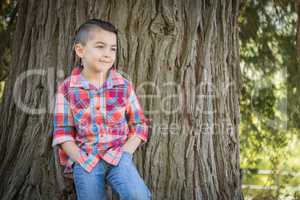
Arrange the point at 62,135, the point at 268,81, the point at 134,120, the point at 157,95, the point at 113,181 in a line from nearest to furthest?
the point at 113,181, the point at 62,135, the point at 134,120, the point at 157,95, the point at 268,81

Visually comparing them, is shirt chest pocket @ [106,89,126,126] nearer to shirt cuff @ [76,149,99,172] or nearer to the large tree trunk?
shirt cuff @ [76,149,99,172]

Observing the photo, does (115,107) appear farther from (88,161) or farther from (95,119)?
(88,161)

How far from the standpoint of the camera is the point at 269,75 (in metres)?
6.53

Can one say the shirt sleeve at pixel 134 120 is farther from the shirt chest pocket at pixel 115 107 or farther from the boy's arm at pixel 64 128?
the boy's arm at pixel 64 128

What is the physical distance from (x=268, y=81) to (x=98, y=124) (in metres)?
3.80

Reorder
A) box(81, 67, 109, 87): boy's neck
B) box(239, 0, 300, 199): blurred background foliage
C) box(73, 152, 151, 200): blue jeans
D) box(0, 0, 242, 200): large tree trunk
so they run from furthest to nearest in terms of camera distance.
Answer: box(239, 0, 300, 199): blurred background foliage → box(0, 0, 242, 200): large tree trunk → box(81, 67, 109, 87): boy's neck → box(73, 152, 151, 200): blue jeans

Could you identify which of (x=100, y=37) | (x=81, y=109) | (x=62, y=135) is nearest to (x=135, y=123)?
(x=81, y=109)

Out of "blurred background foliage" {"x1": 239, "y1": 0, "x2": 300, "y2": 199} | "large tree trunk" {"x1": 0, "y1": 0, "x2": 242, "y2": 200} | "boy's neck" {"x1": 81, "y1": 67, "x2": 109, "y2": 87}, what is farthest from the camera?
"blurred background foliage" {"x1": 239, "y1": 0, "x2": 300, "y2": 199}

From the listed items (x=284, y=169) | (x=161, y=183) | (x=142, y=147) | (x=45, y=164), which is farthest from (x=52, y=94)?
(x=284, y=169)

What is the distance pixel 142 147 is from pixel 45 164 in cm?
76

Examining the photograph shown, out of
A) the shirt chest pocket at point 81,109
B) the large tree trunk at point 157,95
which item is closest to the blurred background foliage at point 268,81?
the large tree trunk at point 157,95

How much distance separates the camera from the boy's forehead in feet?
10.5

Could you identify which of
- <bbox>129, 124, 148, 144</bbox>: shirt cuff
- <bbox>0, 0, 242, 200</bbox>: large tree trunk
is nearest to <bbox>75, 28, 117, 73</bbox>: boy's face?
<bbox>129, 124, 148, 144</bbox>: shirt cuff

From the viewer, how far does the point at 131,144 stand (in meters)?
3.22
